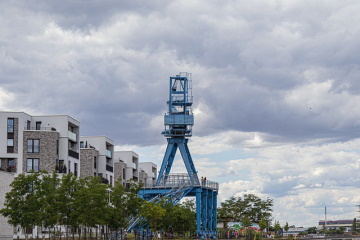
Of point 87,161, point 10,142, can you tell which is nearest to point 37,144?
point 10,142

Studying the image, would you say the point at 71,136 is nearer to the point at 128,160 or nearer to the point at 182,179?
the point at 182,179

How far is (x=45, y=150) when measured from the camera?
3561 inches

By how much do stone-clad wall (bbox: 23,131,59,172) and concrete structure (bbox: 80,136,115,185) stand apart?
718 inches

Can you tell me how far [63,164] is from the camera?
93.1 meters

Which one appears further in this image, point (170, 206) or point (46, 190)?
point (170, 206)

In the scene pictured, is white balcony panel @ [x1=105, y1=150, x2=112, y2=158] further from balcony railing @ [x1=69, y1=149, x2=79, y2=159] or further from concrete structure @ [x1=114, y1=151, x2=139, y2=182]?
balcony railing @ [x1=69, y1=149, x2=79, y2=159]

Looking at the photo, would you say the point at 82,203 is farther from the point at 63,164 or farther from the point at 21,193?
the point at 63,164

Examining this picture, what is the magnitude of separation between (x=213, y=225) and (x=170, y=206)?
17737 mm

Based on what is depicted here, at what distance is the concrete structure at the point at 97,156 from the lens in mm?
111312

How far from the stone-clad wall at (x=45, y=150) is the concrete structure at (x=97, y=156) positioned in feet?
59.8

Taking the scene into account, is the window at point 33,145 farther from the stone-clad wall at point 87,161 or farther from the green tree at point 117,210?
the stone-clad wall at point 87,161

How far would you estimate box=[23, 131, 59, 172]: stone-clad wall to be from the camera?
295 ft

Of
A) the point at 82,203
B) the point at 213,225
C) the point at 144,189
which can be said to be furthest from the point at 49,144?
the point at 213,225

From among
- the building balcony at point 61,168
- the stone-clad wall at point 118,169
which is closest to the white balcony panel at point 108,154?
the stone-clad wall at point 118,169
